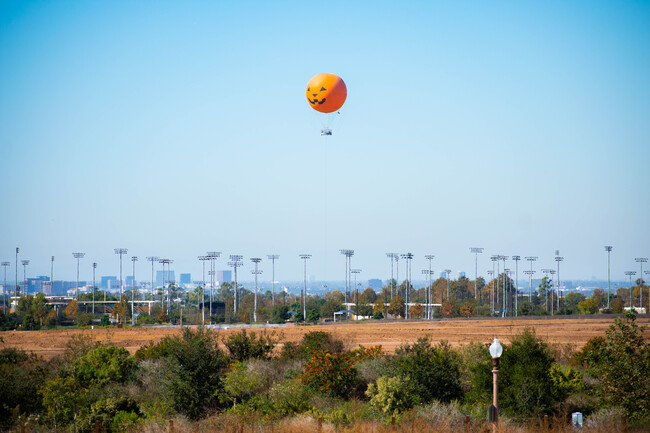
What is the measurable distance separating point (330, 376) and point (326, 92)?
538 inches

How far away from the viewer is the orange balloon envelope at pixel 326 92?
30500mm

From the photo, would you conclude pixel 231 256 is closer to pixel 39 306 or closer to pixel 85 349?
pixel 39 306

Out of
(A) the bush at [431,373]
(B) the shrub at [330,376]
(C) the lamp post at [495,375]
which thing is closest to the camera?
(C) the lamp post at [495,375]

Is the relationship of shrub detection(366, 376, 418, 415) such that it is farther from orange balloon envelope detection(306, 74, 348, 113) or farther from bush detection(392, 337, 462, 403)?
orange balloon envelope detection(306, 74, 348, 113)

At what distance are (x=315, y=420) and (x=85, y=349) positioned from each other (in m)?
18.2

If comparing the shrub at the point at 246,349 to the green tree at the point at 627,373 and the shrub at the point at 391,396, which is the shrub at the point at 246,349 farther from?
the green tree at the point at 627,373

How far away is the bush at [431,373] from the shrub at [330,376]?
231 centimetres

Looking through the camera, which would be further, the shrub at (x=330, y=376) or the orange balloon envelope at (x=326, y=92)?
the orange balloon envelope at (x=326, y=92)

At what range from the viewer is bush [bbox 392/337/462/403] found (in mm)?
27000

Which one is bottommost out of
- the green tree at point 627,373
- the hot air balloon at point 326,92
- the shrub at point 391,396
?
the shrub at point 391,396

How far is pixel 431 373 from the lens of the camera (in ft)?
89.4

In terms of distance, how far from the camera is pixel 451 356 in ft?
98.9

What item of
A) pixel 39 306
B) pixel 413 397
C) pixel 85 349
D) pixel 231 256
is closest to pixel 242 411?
pixel 413 397

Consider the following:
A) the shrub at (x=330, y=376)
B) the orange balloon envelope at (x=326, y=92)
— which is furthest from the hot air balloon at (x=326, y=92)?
the shrub at (x=330, y=376)
